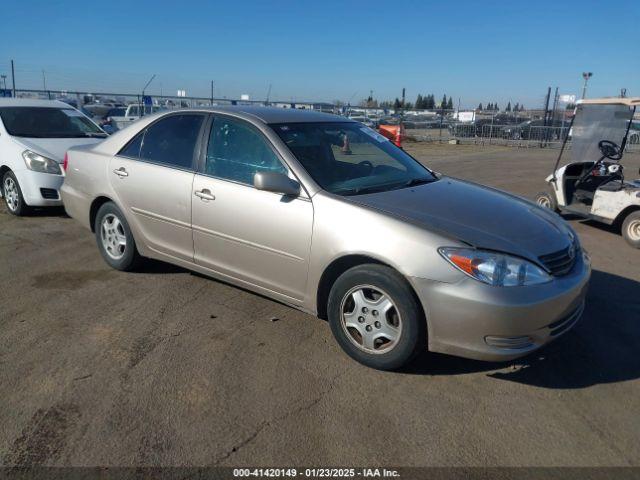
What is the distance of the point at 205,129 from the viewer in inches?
176

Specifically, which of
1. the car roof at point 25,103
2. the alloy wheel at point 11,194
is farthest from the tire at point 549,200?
the car roof at point 25,103

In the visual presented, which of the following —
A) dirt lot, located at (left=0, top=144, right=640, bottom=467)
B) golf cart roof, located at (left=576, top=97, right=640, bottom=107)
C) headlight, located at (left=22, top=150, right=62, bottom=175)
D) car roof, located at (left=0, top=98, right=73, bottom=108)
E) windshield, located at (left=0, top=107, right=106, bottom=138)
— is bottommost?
dirt lot, located at (left=0, top=144, right=640, bottom=467)

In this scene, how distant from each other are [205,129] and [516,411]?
3172mm

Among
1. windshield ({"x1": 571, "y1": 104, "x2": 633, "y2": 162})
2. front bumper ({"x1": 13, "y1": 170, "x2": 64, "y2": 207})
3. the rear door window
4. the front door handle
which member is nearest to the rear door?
the rear door window

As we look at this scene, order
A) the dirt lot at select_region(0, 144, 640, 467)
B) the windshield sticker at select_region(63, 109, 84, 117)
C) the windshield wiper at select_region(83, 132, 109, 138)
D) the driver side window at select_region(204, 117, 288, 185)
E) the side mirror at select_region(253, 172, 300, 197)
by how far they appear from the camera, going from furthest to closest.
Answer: the windshield sticker at select_region(63, 109, 84, 117)
the windshield wiper at select_region(83, 132, 109, 138)
the driver side window at select_region(204, 117, 288, 185)
the side mirror at select_region(253, 172, 300, 197)
the dirt lot at select_region(0, 144, 640, 467)

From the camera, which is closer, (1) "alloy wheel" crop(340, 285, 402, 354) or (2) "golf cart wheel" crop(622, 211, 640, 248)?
(1) "alloy wheel" crop(340, 285, 402, 354)

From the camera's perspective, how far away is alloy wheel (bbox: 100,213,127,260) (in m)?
5.11

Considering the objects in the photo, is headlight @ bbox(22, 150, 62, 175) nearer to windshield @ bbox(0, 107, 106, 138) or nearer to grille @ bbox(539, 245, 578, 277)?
windshield @ bbox(0, 107, 106, 138)

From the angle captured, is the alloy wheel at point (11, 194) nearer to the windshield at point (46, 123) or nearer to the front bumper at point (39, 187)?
the front bumper at point (39, 187)

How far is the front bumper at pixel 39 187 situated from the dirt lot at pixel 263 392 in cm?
299

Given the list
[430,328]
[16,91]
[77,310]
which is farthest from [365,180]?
[16,91]

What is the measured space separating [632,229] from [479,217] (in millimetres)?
4646

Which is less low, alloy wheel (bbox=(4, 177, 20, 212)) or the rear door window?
the rear door window

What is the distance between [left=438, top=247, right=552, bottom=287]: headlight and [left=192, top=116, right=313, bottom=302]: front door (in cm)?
103
